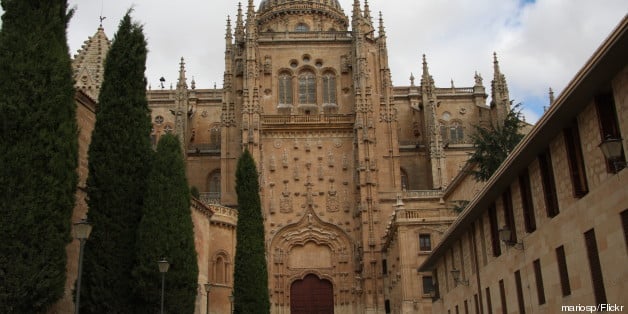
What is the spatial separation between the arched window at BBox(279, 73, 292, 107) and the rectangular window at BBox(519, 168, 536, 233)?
36.1m

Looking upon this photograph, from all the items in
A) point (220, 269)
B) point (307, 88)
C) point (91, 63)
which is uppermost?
point (307, 88)

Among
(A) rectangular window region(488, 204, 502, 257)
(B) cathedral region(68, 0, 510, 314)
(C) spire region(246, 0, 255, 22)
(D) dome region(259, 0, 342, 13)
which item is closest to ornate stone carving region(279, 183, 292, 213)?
→ (B) cathedral region(68, 0, 510, 314)

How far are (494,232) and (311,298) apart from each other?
28460 millimetres

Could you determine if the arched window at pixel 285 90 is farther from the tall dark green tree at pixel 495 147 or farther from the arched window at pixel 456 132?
the tall dark green tree at pixel 495 147

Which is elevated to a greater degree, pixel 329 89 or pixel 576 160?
pixel 329 89

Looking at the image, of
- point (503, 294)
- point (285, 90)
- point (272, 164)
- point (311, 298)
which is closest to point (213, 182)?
point (272, 164)

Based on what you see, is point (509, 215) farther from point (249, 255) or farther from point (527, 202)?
point (249, 255)

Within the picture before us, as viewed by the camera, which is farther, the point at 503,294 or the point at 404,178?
the point at 404,178

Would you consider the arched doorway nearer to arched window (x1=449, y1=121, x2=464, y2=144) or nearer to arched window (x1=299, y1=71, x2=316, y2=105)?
arched window (x1=299, y1=71, x2=316, y2=105)

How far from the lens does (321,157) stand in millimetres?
50031

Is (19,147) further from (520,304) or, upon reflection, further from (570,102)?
(520,304)

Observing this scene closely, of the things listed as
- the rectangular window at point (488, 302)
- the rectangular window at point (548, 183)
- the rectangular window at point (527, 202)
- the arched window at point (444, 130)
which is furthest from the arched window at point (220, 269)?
the rectangular window at point (548, 183)

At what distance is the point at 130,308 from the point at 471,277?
11868 millimetres

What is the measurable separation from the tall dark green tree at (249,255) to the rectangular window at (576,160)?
63.6 feet
